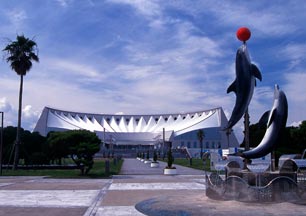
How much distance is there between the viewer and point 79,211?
32.8 feet

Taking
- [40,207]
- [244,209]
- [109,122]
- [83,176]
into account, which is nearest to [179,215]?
[244,209]

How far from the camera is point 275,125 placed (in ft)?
39.4

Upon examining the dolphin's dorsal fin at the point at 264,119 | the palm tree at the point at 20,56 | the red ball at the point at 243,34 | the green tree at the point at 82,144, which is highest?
the palm tree at the point at 20,56

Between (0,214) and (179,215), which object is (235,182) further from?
(0,214)

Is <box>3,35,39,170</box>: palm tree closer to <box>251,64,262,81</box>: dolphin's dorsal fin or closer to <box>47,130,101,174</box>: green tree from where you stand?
<box>47,130,101,174</box>: green tree

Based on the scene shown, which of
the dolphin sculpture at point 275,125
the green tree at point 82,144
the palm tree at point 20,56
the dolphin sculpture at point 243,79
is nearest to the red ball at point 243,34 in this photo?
the dolphin sculpture at point 243,79

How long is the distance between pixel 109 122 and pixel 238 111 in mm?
109693

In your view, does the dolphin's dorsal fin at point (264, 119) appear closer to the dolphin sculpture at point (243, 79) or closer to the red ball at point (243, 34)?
the dolphin sculpture at point (243, 79)

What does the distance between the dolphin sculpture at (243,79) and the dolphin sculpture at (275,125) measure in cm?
78

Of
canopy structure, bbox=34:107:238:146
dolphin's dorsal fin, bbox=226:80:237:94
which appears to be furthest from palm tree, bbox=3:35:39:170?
canopy structure, bbox=34:107:238:146

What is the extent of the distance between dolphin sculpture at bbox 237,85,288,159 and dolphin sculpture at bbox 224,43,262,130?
78 centimetres

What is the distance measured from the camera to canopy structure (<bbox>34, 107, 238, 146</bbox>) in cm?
10312

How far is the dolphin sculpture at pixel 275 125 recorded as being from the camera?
1199 centimetres

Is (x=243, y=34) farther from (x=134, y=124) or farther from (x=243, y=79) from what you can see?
(x=134, y=124)
